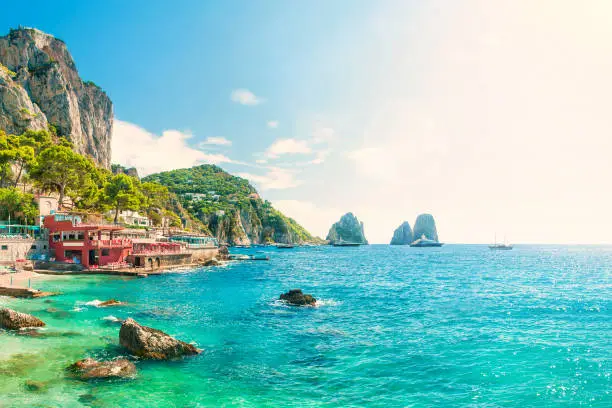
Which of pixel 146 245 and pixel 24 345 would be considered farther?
pixel 146 245

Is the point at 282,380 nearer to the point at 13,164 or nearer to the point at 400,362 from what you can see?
the point at 400,362

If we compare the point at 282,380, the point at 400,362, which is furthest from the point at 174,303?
the point at 400,362

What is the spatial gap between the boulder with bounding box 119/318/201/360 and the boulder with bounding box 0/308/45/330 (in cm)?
857

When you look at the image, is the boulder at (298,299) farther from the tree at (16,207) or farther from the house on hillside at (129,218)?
the house on hillside at (129,218)

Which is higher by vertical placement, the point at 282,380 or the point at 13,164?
the point at 13,164

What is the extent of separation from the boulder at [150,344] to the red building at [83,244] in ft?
148

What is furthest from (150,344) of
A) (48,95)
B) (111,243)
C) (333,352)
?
(48,95)

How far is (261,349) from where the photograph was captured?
22297 mm

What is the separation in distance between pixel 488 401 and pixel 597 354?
11.4 metres

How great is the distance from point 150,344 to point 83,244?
158 ft

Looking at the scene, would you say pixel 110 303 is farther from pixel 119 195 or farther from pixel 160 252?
pixel 119 195

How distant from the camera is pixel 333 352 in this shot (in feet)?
71.7

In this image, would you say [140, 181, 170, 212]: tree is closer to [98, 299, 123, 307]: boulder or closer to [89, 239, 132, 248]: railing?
[89, 239, 132, 248]: railing

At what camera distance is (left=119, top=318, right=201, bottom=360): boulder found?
19.7 meters
